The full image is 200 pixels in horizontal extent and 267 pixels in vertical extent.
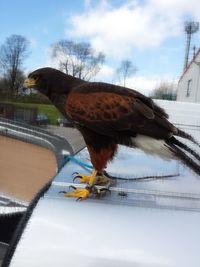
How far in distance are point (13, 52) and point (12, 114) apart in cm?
2518

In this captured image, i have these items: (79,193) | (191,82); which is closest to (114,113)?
(79,193)

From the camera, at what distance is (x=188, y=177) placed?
6.22 ft

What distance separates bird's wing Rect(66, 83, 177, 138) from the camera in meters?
1.90

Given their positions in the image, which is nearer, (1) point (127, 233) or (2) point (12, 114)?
(1) point (127, 233)

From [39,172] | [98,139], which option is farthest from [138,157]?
[39,172]

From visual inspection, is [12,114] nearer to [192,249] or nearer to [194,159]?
[194,159]

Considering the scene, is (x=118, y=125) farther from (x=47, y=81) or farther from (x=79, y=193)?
(x=47, y=81)

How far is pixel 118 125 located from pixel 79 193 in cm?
44

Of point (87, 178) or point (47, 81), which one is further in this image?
point (47, 81)

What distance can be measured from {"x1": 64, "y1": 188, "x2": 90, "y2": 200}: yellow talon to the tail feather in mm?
406

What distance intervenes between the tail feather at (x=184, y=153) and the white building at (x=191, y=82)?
13.7 m

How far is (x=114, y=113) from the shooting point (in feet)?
6.37

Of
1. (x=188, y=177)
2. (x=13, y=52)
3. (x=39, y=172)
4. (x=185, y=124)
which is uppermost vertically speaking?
(x=13, y=52)

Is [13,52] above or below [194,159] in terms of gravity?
above
